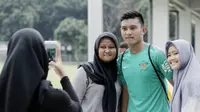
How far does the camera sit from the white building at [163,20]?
593cm

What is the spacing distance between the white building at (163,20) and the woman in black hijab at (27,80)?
4.15 meters

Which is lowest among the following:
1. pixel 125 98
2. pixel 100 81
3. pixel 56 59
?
pixel 125 98

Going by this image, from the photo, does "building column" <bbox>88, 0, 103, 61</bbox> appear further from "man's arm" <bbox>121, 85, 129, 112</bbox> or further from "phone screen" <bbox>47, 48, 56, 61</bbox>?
"phone screen" <bbox>47, 48, 56, 61</bbox>

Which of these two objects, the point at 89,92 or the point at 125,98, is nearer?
the point at 89,92

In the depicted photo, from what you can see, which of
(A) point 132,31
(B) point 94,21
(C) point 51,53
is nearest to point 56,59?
(C) point 51,53

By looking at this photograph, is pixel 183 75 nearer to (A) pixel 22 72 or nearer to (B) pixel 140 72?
(B) pixel 140 72

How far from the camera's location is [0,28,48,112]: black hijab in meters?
1.55

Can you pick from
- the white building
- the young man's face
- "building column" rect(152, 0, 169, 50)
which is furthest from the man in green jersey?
"building column" rect(152, 0, 169, 50)

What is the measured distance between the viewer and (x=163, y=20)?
973cm

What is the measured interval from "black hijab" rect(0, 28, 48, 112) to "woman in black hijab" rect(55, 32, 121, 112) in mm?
977

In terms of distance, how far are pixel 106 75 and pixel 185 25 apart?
40.0 feet

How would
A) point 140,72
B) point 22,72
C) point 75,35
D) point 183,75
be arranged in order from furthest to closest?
point 75,35 → point 140,72 → point 183,75 → point 22,72

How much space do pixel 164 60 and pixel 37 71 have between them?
1.21 metres

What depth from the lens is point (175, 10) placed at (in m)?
14.1
